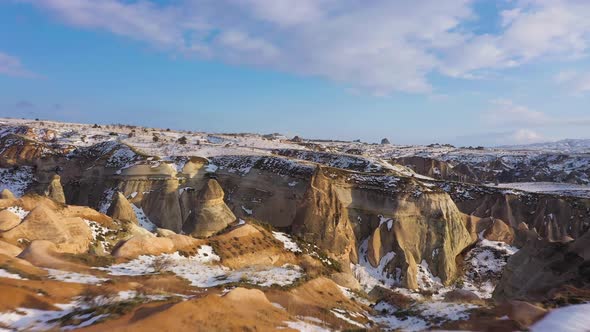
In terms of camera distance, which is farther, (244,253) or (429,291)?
(429,291)

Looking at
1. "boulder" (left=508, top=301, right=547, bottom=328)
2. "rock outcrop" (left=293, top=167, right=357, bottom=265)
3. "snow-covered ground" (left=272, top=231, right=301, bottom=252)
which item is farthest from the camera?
"rock outcrop" (left=293, top=167, right=357, bottom=265)

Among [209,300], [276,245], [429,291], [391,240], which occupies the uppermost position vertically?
[209,300]

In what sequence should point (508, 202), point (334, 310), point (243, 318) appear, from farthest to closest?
1. point (508, 202)
2. point (334, 310)
3. point (243, 318)

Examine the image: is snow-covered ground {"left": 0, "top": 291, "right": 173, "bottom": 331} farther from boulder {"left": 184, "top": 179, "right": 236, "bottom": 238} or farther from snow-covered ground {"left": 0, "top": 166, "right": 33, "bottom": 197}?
snow-covered ground {"left": 0, "top": 166, "right": 33, "bottom": 197}

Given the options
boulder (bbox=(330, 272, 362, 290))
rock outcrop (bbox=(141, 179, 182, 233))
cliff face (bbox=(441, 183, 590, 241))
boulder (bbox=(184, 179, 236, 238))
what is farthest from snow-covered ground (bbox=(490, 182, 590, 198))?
rock outcrop (bbox=(141, 179, 182, 233))

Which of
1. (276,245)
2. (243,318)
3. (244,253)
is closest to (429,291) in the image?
(276,245)

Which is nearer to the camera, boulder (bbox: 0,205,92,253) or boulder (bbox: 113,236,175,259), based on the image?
boulder (bbox: 113,236,175,259)

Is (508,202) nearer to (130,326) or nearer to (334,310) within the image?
(334,310)
